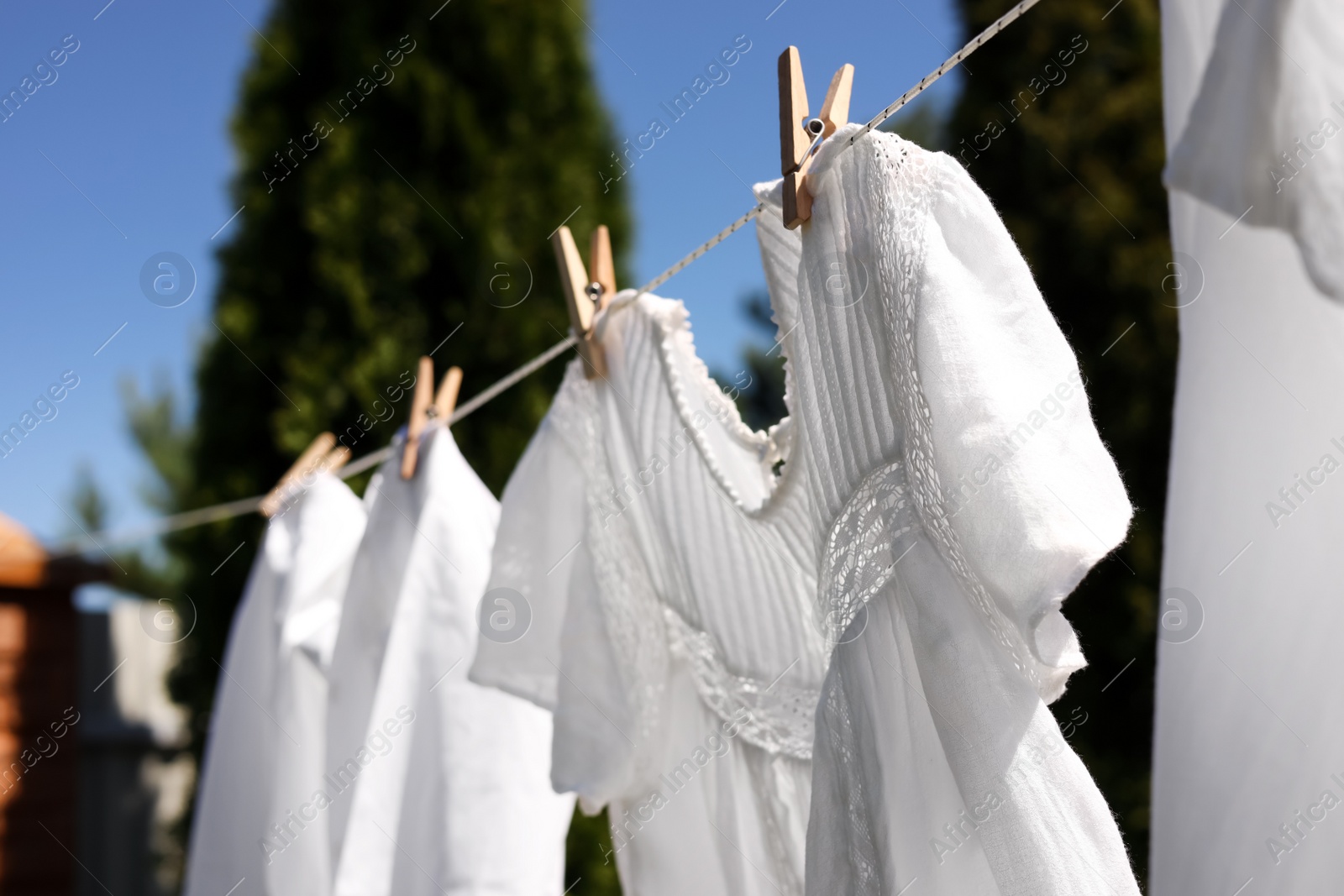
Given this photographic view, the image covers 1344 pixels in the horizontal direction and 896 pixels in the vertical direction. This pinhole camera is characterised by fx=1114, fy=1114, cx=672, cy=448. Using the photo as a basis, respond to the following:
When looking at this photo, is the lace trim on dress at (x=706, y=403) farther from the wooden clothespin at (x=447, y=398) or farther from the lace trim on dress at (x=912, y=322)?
the wooden clothespin at (x=447, y=398)

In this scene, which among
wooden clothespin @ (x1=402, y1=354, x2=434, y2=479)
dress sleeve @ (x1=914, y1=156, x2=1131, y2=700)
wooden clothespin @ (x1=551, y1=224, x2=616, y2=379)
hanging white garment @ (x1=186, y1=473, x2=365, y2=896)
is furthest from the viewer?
hanging white garment @ (x1=186, y1=473, x2=365, y2=896)

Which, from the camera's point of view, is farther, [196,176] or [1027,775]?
[196,176]

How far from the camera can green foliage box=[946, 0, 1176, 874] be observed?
252 centimetres

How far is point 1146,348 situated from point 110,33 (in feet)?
8.45

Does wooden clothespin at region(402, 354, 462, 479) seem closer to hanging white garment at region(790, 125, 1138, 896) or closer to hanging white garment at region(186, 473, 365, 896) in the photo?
hanging white garment at region(186, 473, 365, 896)

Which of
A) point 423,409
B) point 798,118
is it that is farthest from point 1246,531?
point 423,409

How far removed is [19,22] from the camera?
279 centimetres

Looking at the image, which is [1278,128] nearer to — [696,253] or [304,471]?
[696,253]

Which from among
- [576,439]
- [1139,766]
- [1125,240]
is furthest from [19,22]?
[1139,766]

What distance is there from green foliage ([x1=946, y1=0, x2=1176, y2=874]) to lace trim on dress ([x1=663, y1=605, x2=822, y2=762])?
5.24 feet

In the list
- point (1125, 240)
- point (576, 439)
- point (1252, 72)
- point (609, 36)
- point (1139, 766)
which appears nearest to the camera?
point (1252, 72)

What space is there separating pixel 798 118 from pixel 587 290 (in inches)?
15.9

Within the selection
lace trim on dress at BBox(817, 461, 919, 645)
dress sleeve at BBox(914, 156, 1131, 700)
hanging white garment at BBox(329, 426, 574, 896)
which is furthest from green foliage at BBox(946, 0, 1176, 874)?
dress sleeve at BBox(914, 156, 1131, 700)

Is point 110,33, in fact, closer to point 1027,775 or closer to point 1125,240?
point 1125,240
